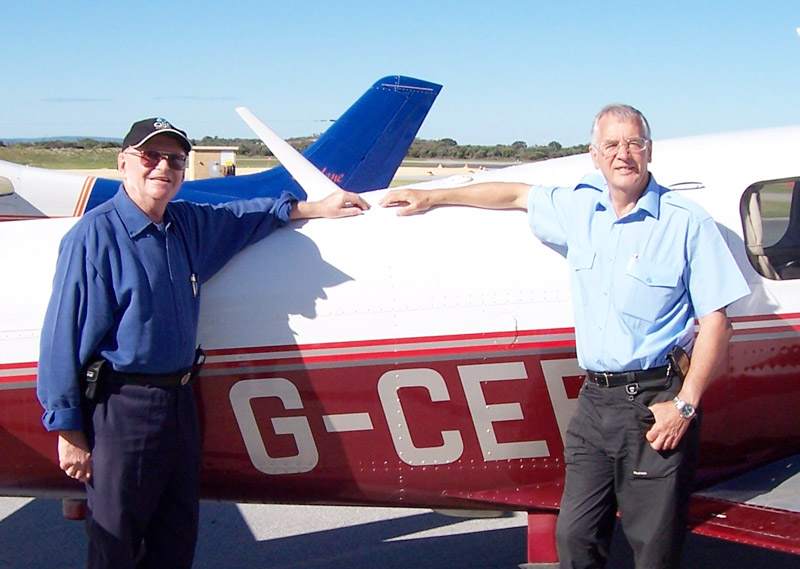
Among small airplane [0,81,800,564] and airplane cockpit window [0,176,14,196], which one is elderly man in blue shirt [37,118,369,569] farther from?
airplane cockpit window [0,176,14,196]

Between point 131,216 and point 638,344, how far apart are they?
1.72 m

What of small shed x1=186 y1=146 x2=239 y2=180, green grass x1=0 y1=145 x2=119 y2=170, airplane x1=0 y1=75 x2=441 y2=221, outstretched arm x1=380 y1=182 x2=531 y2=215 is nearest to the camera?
outstretched arm x1=380 y1=182 x2=531 y2=215

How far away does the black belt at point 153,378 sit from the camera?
8.82 feet

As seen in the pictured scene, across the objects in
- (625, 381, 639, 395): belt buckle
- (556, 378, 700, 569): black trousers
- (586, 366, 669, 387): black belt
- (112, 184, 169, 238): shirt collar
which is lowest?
(556, 378, 700, 569): black trousers

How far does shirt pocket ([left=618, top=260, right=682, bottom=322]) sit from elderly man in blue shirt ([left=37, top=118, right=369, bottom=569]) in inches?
57.9

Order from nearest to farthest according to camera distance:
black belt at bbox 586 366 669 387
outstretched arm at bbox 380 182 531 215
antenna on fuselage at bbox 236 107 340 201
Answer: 1. black belt at bbox 586 366 669 387
2. outstretched arm at bbox 380 182 531 215
3. antenna on fuselage at bbox 236 107 340 201

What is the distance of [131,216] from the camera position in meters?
2.73

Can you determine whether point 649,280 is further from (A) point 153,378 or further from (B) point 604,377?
(A) point 153,378

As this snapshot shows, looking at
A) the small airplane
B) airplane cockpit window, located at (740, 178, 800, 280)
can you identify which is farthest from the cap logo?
airplane cockpit window, located at (740, 178, 800, 280)

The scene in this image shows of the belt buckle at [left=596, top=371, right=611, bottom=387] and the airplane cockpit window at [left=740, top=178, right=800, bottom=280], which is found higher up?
the airplane cockpit window at [left=740, top=178, right=800, bottom=280]

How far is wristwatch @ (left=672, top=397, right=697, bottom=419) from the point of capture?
265 centimetres

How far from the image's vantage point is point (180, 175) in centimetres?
285

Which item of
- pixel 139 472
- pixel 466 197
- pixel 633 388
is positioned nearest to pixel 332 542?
pixel 139 472

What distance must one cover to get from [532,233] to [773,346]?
1.06 meters
